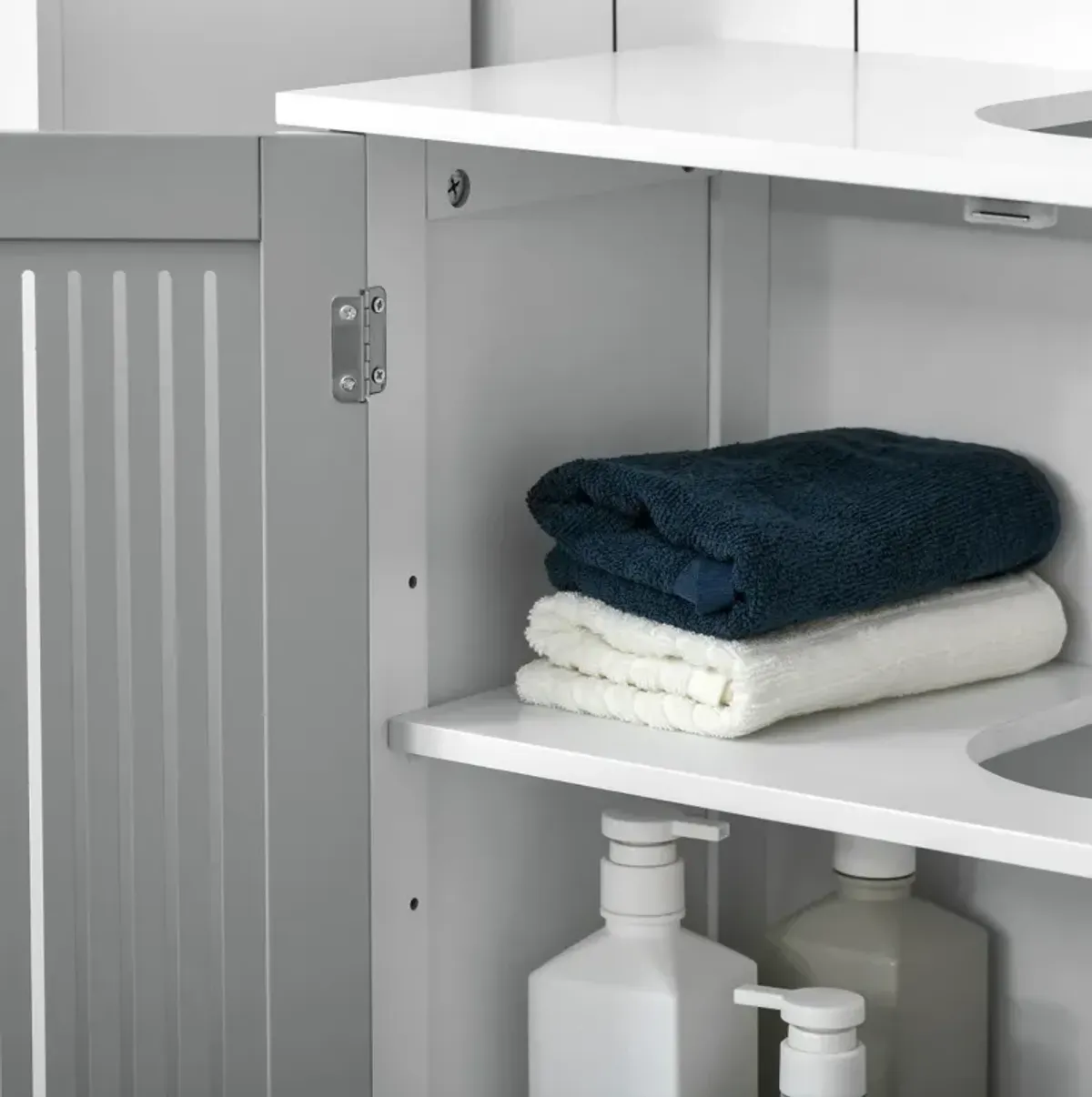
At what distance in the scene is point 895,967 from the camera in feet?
3.73

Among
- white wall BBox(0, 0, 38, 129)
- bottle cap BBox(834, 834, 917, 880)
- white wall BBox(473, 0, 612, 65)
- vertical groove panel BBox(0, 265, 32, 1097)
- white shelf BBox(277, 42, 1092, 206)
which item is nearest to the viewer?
white shelf BBox(277, 42, 1092, 206)

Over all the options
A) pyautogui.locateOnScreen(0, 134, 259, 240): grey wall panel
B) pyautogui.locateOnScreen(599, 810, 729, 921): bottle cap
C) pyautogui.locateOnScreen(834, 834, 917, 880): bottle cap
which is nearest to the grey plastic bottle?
pyautogui.locateOnScreen(834, 834, 917, 880): bottle cap

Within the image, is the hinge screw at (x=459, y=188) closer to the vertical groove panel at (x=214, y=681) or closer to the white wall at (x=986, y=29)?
the vertical groove panel at (x=214, y=681)

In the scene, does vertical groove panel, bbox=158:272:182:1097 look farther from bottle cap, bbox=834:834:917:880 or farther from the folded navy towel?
bottle cap, bbox=834:834:917:880

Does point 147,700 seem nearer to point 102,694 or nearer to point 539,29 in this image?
point 102,694

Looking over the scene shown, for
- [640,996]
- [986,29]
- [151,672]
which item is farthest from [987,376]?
[151,672]

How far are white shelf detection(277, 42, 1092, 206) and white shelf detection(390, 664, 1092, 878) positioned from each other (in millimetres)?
275

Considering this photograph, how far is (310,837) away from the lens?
1016mm

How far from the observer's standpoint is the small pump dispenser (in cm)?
104

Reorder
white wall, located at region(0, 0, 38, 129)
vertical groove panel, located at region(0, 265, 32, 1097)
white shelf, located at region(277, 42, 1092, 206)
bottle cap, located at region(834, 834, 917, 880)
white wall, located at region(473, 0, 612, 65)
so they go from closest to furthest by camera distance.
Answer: white shelf, located at region(277, 42, 1092, 206) → vertical groove panel, located at region(0, 265, 32, 1097) → white wall, located at region(0, 0, 38, 129) → bottle cap, located at region(834, 834, 917, 880) → white wall, located at region(473, 0, 612, 65)

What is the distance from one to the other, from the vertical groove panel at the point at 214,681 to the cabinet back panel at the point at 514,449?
13cm

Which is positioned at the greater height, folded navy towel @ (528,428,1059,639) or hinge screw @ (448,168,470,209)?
hinge screw @ (448,168,470,209)

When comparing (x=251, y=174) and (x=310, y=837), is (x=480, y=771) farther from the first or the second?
(x=251, y=174)

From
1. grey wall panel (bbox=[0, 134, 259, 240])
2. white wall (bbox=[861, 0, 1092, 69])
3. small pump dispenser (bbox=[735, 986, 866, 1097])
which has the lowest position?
small pump dispenser (bbox=[735, 986, 866, 1097])
